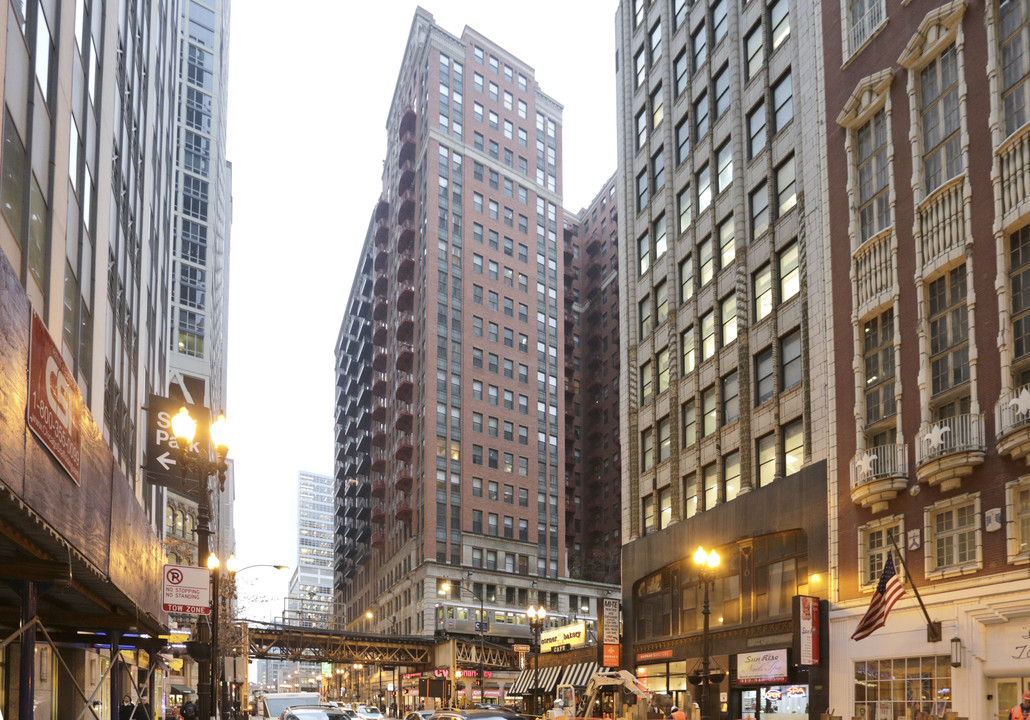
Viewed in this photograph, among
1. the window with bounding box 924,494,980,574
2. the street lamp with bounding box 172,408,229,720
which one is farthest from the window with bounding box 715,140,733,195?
the street lamp with bounding box 172,408,229,720

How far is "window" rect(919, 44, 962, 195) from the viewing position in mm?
28766

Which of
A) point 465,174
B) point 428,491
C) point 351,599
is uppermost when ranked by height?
point 465,174

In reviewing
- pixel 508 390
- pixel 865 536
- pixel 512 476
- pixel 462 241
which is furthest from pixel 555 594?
pixel 865 536

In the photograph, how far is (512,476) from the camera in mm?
99188

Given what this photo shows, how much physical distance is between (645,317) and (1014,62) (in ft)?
88.5

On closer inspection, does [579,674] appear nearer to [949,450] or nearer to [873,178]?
[949,450]

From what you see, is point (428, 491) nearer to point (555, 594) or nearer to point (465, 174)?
point (555, 594)

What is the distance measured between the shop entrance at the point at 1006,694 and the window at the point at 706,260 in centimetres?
2315

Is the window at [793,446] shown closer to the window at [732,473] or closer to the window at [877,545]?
the window at [732,473]

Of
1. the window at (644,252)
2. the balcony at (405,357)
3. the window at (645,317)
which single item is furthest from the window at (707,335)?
the balcony at (405,357)

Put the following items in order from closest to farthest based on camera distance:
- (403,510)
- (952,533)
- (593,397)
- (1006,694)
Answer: (1006,694) < (952,533) < (403,510) < (593,397)

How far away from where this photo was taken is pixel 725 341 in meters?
42.9

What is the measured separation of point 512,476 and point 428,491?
1024 cm

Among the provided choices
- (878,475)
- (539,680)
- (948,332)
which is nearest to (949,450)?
(878,475)
